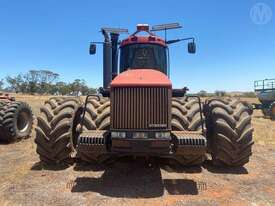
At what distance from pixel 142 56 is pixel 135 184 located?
126 inches

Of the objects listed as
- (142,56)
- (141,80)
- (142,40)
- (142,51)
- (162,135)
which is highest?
(142,40)

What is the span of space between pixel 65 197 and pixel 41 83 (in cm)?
9821

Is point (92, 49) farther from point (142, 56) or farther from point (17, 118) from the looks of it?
point (17, 118)

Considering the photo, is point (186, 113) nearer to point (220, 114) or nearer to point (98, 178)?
point (220, 114)

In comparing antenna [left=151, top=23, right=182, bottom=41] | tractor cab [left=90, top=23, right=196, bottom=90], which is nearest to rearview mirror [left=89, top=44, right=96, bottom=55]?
tractor cab [left=90, top=23, right=196, bottom=90]

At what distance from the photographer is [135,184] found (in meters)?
6.79

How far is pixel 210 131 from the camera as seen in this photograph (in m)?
7.76

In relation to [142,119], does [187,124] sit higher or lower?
lower

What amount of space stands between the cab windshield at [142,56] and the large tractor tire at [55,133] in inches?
71.8

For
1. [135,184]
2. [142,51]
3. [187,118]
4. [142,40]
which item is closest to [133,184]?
[135,184]

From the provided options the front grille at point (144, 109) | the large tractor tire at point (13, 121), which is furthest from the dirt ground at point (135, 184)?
the large tractor tire at point (13, 121)

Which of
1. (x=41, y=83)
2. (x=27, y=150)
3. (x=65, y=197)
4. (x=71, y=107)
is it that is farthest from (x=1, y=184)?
(x=41, y=83)

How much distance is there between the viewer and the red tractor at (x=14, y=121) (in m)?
11.4

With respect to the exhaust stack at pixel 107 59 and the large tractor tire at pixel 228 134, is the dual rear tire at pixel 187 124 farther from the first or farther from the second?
the exhaust stack at pixel 107 59
